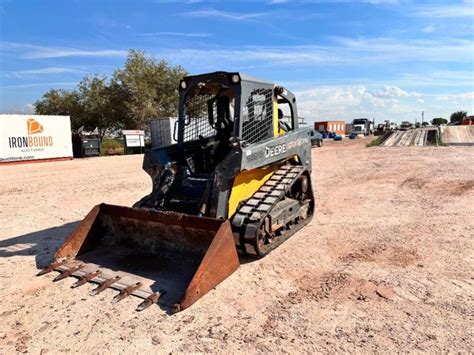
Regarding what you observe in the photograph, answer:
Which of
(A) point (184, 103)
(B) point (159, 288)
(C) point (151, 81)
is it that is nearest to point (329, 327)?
(B) point (159, 288)

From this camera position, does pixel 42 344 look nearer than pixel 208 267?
Yes

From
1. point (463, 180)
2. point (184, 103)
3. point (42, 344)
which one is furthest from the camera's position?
point (463, 180)

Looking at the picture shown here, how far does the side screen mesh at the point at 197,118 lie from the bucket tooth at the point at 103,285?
2714mm

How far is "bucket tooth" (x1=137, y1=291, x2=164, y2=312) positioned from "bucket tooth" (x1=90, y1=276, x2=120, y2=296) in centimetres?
62

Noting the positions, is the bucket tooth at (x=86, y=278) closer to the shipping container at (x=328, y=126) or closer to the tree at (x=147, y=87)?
the tree at (x=147, y=87)

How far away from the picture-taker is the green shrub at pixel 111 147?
3009 cm

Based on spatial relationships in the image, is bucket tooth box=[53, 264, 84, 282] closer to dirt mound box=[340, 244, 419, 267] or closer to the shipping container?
dirt mound box=[340, 244, 419, 267]

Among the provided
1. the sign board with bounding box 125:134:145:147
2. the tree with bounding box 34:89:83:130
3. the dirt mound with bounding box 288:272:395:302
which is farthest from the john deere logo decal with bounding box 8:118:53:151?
the dirt mound with bounding box 288:272:395:302

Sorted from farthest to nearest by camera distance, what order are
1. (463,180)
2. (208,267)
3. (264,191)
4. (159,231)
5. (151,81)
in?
(151,81), (463,180), (264,191), (159,231), (208,267)

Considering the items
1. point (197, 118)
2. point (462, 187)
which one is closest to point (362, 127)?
point (462, 187)

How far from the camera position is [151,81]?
36.4 m

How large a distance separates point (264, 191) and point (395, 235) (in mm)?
2264

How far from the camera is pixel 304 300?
157 inches

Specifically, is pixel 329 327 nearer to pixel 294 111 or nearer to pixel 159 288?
pixel 159 288
